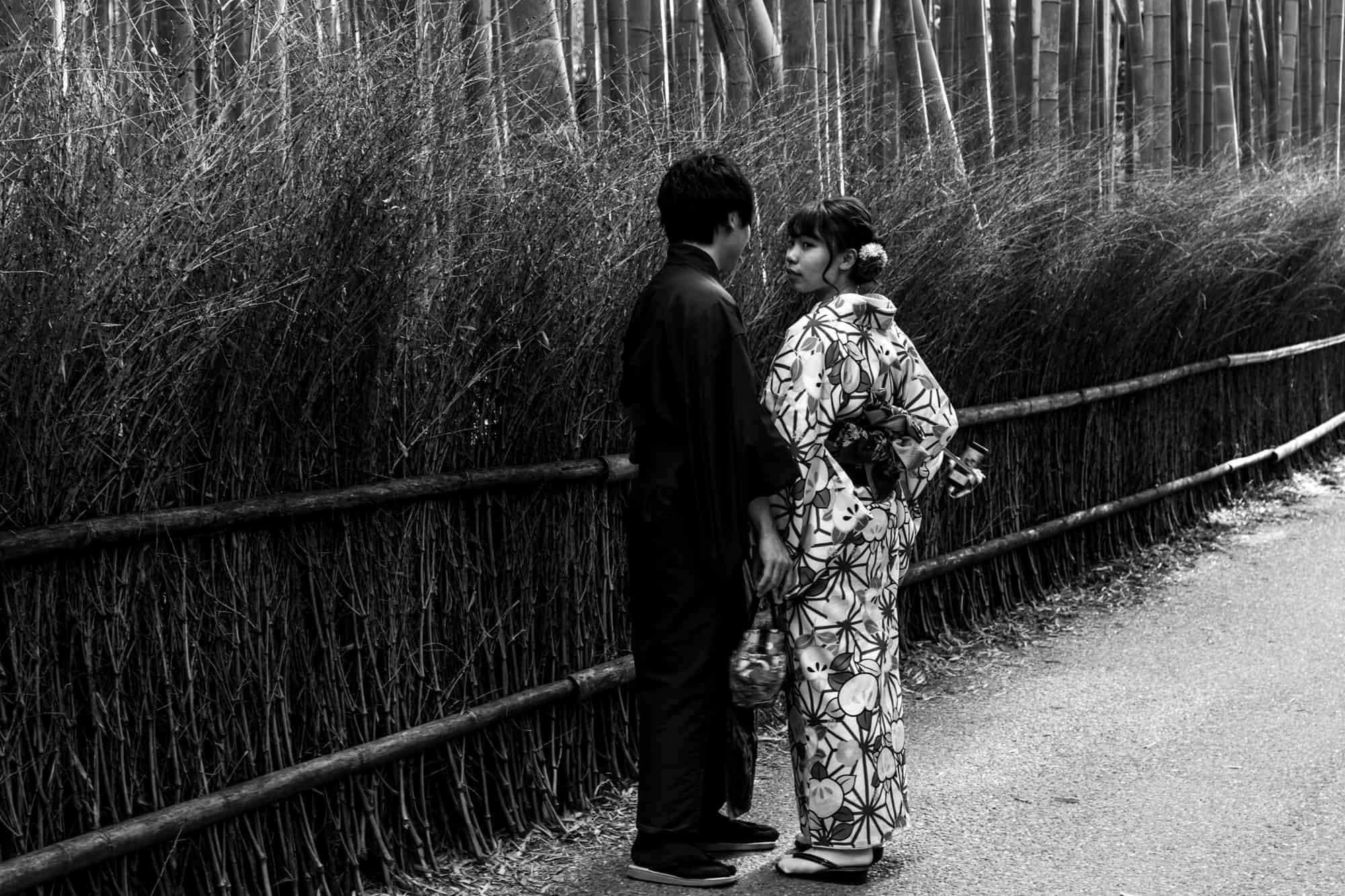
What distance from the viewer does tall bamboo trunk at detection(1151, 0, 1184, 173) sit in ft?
33.2

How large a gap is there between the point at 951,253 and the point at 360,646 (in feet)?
9.54

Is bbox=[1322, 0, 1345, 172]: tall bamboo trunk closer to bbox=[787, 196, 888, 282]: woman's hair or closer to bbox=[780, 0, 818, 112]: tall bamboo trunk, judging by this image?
bbox=[780, 0, 818, 112]: tall bamboo trunk

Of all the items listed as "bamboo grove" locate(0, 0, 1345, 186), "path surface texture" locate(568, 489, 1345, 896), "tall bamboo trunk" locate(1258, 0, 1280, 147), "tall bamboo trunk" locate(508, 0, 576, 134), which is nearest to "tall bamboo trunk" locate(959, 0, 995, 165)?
"bamboo grove" locate(0, 0, 1345, 186)

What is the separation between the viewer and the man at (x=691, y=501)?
325 centimetres

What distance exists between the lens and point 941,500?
5.57 metres

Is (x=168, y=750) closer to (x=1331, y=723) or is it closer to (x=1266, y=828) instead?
(x=1266, y=828)

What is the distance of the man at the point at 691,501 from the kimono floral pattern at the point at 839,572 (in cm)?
13

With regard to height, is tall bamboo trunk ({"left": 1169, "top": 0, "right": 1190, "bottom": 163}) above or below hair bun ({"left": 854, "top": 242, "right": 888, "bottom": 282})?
above

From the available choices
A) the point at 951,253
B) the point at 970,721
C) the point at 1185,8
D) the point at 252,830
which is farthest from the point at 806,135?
the point at 1185,8

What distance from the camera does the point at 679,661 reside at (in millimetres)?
3369

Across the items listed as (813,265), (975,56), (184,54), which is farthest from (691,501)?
(975,56)

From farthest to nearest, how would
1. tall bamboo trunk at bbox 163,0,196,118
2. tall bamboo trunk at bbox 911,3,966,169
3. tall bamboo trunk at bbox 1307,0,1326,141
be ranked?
tall bamboo trunk at bbox 1307,0,1326,141 → tall bamboo trunk at bbox 911,3,966,169 → tall bamboo trunk at bbox 163,0,196,118

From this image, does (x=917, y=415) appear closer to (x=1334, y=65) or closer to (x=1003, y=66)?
(x=1003, y=66)

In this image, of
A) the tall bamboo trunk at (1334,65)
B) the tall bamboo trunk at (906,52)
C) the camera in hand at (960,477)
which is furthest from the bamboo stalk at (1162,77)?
the camera in hand at (960,477)
